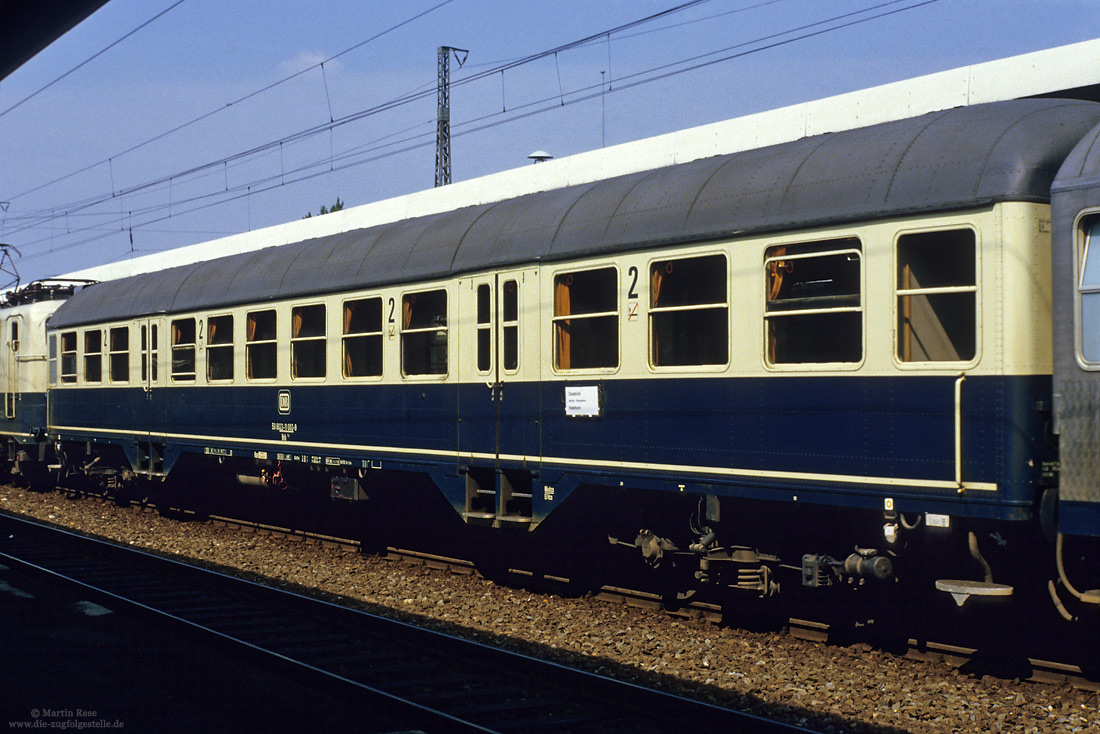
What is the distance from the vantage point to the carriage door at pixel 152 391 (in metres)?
17.7

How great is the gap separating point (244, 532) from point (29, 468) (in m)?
9.97

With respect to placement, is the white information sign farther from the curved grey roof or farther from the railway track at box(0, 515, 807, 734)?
the railway track at box(0, 515, 807, 734)

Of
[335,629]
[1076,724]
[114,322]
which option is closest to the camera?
[1076,724]

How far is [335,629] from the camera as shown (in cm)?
975

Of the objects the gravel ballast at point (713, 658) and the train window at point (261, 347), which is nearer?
the gravel ballast at point (713, 658)

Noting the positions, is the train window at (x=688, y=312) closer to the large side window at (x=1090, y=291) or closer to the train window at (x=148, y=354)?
the large side window at (x=1090, y=291)

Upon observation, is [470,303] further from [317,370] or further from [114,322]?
[114,322]

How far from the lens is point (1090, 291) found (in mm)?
6801

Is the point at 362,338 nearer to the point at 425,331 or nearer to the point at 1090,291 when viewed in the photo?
the point at 425,331

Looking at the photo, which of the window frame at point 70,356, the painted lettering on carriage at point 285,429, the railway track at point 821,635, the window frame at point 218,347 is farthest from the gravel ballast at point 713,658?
the window frame at point 70,356

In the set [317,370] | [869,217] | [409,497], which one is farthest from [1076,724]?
[317,370]

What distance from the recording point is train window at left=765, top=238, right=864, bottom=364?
7.92 metres

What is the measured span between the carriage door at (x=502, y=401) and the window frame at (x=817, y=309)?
2.79m

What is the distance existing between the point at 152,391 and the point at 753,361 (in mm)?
12312
